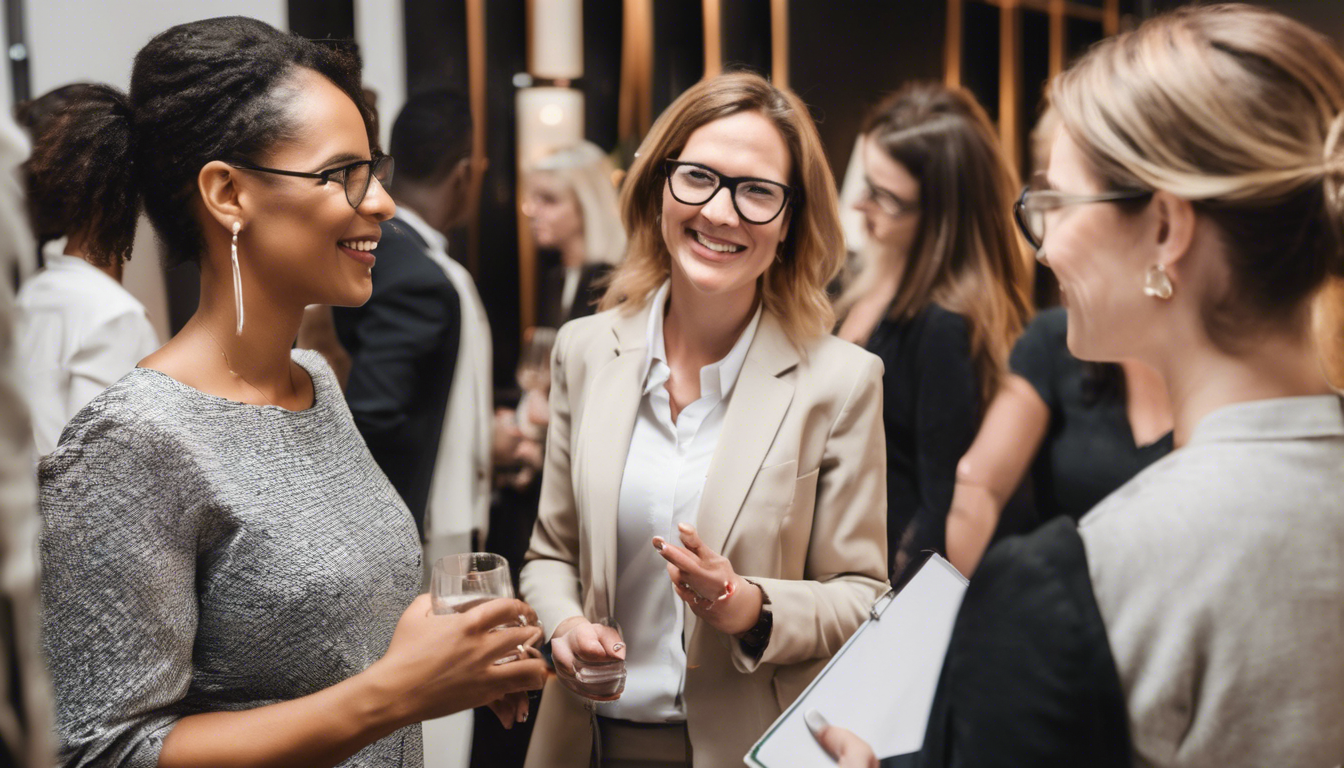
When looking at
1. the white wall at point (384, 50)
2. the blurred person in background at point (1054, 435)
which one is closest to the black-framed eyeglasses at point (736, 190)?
the blurred person in background at point (1054, 435)

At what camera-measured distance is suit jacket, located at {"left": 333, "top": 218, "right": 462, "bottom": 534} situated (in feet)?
8.31

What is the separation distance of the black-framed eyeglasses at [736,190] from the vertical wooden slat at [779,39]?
9.72 feet

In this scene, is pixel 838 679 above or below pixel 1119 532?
below

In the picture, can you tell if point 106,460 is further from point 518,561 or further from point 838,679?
point 518,561

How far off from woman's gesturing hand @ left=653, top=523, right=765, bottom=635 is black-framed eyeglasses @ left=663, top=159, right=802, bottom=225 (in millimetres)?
595

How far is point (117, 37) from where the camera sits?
2463 millimetres

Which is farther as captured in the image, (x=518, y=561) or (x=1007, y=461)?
(x=518, y=561)

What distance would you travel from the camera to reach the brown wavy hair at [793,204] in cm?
174

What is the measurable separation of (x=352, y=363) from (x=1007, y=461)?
1771 mm

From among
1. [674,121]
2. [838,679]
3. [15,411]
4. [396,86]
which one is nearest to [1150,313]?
[838,679]

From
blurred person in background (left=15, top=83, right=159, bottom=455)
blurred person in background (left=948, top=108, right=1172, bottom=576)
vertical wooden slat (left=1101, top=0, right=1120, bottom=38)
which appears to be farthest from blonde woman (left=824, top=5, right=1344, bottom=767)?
vertical wooden slat (left=1101, top=0, right=1120, bottom=38)

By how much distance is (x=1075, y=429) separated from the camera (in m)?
2.11

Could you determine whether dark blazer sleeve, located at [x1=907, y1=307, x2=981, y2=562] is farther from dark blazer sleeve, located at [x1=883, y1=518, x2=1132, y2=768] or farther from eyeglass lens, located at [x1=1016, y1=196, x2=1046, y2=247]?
dark blazer sleeve, located at [x1=883, y1=518, x2=1132, y2=768]

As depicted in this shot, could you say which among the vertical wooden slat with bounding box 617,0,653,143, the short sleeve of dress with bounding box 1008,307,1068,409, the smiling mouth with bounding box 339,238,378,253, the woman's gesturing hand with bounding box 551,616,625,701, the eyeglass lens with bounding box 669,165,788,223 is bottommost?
the woman's gesturing hand with bounding box 551,616,625,701
